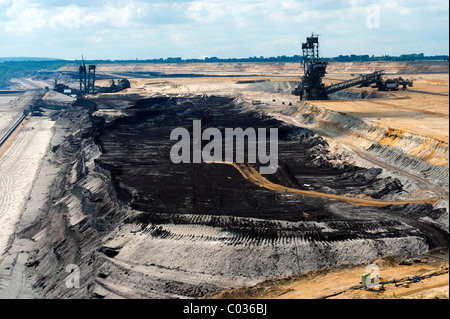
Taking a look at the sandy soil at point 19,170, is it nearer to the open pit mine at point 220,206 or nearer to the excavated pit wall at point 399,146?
the open pit mine at point 220,206

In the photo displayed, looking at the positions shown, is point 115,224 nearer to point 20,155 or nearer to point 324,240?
point 324,240

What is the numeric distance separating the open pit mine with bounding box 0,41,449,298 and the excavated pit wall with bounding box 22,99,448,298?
9 cm

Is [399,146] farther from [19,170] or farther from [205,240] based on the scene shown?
[19,170]

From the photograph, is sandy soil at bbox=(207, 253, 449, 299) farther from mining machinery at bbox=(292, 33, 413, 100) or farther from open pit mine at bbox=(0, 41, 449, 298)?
mining machinery at bbox=(292, 33, 413, 100)

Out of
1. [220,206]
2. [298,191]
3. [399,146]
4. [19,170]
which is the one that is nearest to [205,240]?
[220,206]

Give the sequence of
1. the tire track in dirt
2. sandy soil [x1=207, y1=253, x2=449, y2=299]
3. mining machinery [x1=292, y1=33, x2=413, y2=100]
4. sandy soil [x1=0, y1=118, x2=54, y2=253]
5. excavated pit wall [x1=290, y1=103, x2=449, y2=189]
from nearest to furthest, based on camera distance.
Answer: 1. sandy soil [x1=207, y1=253, x2=449, y2=299]
2. the tire track in dirt
3. excavated pit wall [x1=290, y1=103, x2=449, y2=189]
4. sandy soil [x1=0, y1=118, x2=54, y2=253]
5. mining machinery [x1=292, y1=33, x2=413, y2=100]

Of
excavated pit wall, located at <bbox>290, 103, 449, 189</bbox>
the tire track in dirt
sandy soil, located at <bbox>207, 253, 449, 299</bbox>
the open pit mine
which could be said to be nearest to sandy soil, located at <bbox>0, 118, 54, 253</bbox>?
the open pit mine

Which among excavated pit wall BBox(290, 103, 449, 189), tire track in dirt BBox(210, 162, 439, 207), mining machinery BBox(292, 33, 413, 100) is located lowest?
tire track in dirt BBox(210, 162, 439, 207)

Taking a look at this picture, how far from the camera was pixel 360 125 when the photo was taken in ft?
172

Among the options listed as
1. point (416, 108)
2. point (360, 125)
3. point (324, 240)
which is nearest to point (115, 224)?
point (324, 240)

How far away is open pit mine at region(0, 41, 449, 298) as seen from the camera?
25.4 m

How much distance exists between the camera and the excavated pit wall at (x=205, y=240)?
24703 mm

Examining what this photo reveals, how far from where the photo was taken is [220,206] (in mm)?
32375

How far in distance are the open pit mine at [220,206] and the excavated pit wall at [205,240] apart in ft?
0.28
